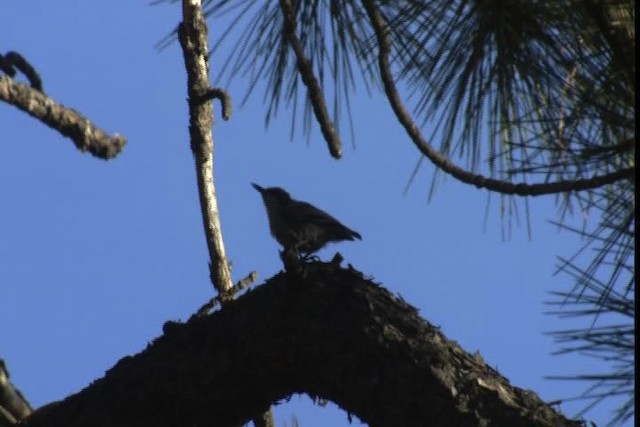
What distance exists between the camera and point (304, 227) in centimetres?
510

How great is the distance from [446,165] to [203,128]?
114 cm

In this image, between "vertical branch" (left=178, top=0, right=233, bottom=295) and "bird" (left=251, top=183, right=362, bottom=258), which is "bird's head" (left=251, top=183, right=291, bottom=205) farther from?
"vertical branch" (left=178, top=0, right=233, bottom=295)

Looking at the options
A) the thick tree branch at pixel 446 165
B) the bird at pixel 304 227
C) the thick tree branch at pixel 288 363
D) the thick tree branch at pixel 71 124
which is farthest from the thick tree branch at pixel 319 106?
the bird at pixel 304 227

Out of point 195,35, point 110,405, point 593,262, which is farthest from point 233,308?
point 195,35

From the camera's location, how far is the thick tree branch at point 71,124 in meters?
2.47

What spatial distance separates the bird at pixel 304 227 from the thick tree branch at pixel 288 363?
184 cm

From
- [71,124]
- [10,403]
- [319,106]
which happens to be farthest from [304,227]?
[71,124]

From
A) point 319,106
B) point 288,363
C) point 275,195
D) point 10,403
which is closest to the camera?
point 10,403

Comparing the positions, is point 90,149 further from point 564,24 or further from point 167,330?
point 564,24

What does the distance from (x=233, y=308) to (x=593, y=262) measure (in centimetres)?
92

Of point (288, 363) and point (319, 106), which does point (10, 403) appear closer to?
point (288, 363)

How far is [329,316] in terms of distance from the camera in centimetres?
294

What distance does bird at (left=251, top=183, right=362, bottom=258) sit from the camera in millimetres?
5016

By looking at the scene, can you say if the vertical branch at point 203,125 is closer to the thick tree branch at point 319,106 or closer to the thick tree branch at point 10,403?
the thick tree branch at point 319,106
